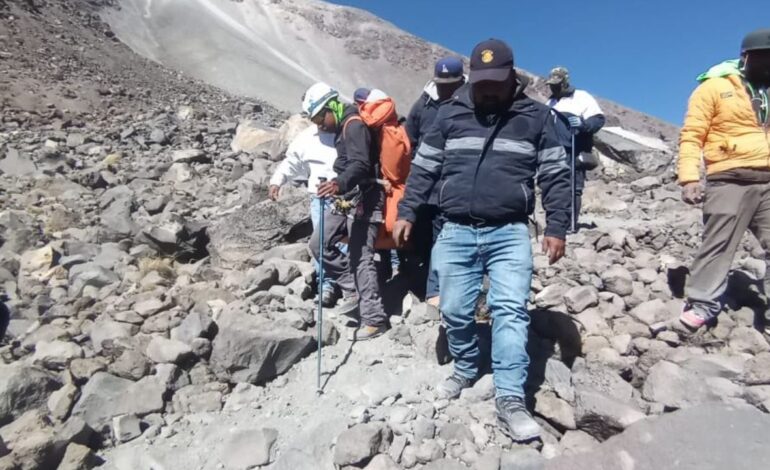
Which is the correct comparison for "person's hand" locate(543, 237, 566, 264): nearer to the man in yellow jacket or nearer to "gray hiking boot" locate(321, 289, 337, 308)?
the man in yellow jacket

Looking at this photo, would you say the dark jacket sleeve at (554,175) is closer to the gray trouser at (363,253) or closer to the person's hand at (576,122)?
the gray trouser at (363,253)

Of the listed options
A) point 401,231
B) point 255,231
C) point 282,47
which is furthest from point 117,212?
point 282,47

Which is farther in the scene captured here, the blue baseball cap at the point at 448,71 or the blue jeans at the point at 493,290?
the blue baseball cap at the point at 448,71

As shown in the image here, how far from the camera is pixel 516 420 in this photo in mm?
3314

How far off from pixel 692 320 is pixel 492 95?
2.21 m

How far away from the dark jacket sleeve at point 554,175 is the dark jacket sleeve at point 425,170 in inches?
23.5

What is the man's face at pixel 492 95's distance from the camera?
3.40 metres

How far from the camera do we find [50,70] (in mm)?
21609

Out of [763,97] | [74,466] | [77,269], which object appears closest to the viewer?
[74,466]

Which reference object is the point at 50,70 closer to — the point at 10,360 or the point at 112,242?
the point at 112,242

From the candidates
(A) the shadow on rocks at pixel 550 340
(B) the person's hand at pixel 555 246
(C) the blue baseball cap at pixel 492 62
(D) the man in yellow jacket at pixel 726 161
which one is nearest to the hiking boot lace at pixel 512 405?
(A) the shadow on rocks at pixel 550 340

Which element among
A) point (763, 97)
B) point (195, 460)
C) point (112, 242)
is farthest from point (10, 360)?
point (763, 97)

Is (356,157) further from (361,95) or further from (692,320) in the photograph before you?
(692,320)

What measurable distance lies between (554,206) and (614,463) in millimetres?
1383
